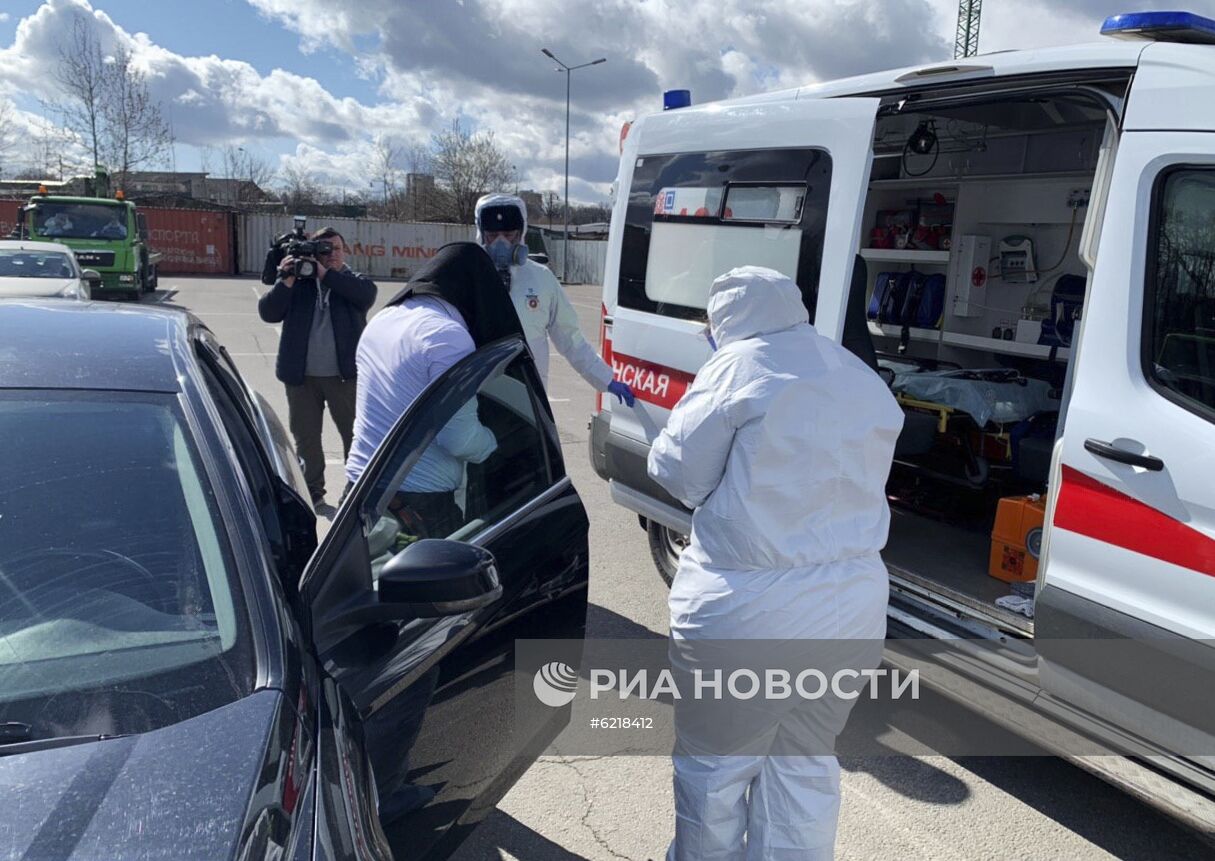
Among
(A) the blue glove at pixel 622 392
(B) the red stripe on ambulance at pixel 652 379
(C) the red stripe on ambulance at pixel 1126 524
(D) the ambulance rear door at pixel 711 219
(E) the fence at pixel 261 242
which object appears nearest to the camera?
(C) the red stripe on ambulance at pixel 1126 524

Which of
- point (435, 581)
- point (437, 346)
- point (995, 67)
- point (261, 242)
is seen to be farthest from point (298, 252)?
point (261, 242)

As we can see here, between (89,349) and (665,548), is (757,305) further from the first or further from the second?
(665,548)

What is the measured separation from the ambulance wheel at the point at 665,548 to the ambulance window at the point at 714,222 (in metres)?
1.17

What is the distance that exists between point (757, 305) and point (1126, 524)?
128 cm

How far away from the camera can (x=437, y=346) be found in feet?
8.96

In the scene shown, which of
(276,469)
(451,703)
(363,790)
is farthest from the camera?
(276,469)

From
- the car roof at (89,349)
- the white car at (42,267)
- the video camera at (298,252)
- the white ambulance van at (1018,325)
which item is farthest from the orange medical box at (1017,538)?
the white car at (42,267)

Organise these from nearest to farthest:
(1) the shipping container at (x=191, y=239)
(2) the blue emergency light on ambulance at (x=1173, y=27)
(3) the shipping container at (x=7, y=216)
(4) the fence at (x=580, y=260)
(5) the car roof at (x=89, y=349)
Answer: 1. (5) the car roof at (x=89, y=349)
2. (2) the blue emergency light on ambulance at (x=1173, y=27)
3. (3) the shipping container at (x=7, y=216)
4. (1) the shipping container at (x=191, y=239)
5. (4) the fence at (x=580, y=260)

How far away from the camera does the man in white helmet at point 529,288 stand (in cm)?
455

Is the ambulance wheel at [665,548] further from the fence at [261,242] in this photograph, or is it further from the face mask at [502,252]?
the fence at [261,242]

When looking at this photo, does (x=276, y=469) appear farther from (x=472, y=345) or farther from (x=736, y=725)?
(x=736, y=725)

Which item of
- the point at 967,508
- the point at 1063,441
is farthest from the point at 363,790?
the point at 967,508

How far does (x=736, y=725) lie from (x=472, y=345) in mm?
1331

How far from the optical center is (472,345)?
2.80m
